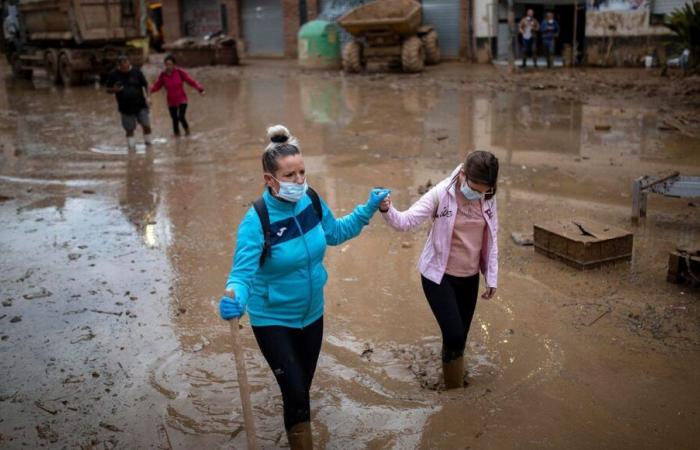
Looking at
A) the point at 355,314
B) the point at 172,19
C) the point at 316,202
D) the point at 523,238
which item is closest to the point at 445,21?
the point at 172,19

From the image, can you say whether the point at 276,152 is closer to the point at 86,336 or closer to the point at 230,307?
the point at 230,307

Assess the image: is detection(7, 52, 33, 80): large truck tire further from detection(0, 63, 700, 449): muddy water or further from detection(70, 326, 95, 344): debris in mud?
detection(70, 326, 95, 344): debris in mud

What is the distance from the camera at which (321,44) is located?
968 inches

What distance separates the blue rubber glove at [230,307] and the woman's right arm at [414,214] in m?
1.13

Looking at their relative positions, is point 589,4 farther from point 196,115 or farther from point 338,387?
point 338,387

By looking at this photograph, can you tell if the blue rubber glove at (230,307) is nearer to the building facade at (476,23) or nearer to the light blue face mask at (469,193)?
the light blue face mask at (469,193)

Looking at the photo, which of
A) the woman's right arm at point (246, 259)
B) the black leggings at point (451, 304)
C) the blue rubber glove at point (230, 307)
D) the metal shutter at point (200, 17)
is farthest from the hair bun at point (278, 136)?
the metal shutter at point (200, 17)

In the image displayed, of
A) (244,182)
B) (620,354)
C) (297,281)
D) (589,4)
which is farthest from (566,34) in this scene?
(297,281)

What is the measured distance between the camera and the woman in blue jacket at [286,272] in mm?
3195

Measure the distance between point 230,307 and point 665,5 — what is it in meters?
20.3

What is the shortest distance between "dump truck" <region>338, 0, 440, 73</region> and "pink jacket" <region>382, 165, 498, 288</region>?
17619 mm

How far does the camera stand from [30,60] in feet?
75.4

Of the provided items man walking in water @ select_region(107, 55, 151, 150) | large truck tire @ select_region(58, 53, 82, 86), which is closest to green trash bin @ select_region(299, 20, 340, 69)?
large truck tire @ select_region(58, 53, 82, 86)

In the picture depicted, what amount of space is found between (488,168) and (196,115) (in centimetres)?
1257
